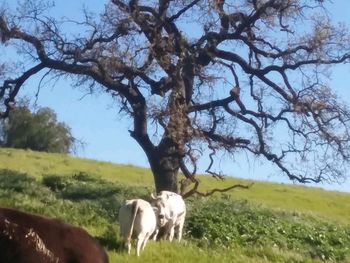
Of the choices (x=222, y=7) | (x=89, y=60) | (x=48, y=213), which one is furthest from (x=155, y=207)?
(x=222, y=7)

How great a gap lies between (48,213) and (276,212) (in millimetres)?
14834

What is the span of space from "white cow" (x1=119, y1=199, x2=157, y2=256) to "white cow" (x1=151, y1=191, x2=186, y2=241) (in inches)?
90.7

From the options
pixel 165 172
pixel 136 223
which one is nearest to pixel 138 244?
pixel 136 223

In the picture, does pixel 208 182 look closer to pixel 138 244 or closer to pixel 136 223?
pixel 136 223

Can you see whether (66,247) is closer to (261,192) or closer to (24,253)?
(24,253)

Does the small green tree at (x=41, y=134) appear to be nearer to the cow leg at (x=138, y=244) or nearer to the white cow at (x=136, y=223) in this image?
the white cow at (x=136, y=223)

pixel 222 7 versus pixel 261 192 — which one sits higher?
pixel 222 7

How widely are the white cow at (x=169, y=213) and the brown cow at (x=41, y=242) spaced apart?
8.34 meters

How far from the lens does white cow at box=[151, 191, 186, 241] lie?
56.4 feet

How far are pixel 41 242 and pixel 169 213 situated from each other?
31.0 feet

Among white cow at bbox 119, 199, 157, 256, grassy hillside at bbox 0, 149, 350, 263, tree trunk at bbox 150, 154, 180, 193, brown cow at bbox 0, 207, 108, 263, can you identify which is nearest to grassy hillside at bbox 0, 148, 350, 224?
grassy hillside at bbox 0, 149, 350, 263

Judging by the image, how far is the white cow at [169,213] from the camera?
17.2 meters

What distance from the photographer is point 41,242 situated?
8.27 m

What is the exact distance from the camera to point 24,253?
817 cm
